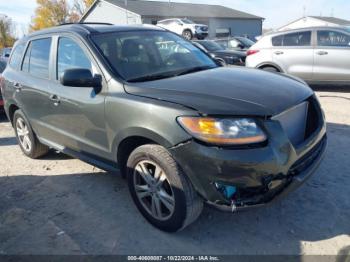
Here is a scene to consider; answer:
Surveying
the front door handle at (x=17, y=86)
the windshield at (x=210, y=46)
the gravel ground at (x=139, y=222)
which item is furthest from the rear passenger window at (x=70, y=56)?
the windshield at (x=210, y=46)

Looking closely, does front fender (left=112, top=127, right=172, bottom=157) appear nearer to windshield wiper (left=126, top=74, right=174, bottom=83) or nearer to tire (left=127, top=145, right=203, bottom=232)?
tire (left=127, top=145, right=203, bottom=232)

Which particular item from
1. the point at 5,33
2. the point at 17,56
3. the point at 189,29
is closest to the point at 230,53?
the point at 17,56

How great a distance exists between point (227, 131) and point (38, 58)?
3.03 m

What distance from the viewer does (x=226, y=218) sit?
131 inches

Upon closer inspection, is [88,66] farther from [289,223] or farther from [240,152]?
[289,223]

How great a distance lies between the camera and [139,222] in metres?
3.36

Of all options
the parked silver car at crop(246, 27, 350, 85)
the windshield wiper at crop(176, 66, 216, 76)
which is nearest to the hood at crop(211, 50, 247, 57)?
the parked silver car at crop(246, 27, 350, 85)

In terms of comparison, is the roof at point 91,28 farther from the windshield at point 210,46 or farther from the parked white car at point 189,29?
the parked white car at point 189,29

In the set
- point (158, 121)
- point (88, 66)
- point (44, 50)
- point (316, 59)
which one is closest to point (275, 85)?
point (158, 121)

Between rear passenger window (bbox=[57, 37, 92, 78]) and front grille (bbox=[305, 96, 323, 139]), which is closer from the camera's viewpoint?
front grille (bbox=[305, 96, 323, 139])

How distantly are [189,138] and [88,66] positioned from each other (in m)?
1.50

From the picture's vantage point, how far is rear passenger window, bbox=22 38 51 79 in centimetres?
426

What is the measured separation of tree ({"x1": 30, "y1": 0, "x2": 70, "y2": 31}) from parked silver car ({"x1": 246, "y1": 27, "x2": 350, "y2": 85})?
54745 mm

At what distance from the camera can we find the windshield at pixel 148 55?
11.3ft
